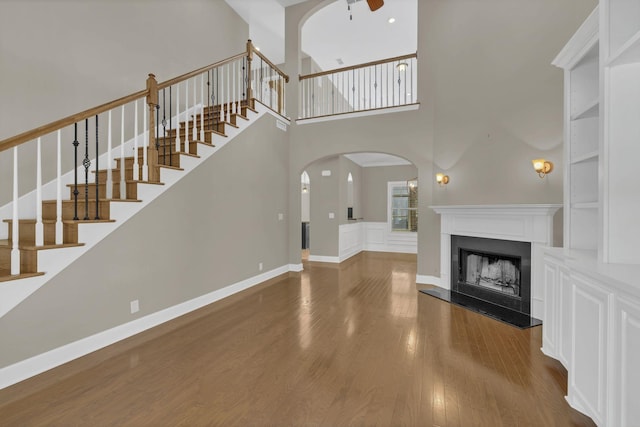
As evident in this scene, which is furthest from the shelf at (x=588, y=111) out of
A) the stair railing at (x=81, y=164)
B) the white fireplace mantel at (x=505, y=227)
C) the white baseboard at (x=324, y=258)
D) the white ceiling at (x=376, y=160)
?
the white ceiling at (x=376, y=160)

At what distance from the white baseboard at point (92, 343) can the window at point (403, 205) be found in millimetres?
5994

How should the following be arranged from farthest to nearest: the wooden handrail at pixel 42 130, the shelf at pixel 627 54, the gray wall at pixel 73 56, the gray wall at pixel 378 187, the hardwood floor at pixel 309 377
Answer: the gray wall at pixel 378 187 → the gray wall at pixel 73 56 → the wooden handrail at pixel 42 130 → the hardwood floor at pixel 309 377 → the shelf at pixel 627 54

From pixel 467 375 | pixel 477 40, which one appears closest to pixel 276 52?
pixel 477 40

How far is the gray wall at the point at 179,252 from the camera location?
7.47 feet

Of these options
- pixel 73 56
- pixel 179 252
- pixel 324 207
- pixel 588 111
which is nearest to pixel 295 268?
pixel 324 207

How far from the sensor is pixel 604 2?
5.70 feet

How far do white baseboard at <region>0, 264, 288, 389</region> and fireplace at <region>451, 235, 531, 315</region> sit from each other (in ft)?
11.9

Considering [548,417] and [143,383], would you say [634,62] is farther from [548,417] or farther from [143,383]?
[143,383]

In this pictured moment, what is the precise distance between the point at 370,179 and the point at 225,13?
224 inches

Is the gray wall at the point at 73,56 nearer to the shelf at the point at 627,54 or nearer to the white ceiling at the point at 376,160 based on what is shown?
the white ceiling at the point at 376,160

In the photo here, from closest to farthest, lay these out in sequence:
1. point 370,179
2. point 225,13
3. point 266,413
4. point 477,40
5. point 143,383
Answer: point 266,413, point 143,383, point 477,40, point 225,13, point 370,179

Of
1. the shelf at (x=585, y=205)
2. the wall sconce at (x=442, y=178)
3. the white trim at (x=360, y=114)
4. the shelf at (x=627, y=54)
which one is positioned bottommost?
the shelf at (x=585, y=205)

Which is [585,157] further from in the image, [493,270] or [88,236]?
[88,236]

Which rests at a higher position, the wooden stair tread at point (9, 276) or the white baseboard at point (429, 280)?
the wooden stair tread at point (9, 276)
